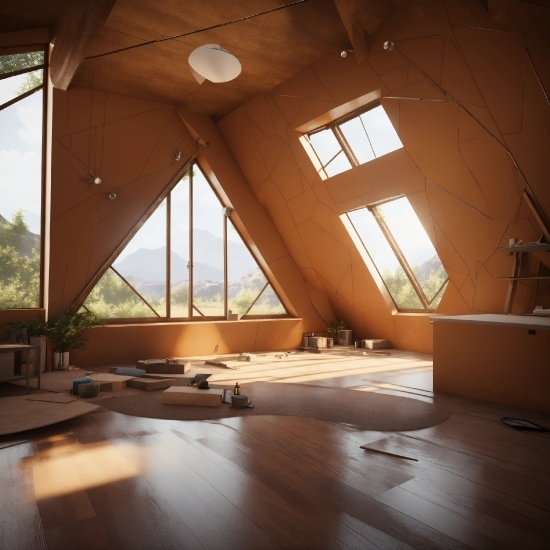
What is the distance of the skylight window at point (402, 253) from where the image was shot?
6.44 m

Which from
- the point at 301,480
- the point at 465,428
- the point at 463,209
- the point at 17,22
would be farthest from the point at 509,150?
the point at 17,22

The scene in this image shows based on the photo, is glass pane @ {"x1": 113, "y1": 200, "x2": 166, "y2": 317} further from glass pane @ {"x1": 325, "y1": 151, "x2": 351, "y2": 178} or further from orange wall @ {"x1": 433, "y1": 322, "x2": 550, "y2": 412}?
orange wall @ {"x1": 433, "y1": 322, "x2": 550, "y2": 412}

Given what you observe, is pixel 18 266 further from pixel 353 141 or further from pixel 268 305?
pixel 353 141

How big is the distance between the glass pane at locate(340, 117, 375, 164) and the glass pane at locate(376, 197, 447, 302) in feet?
2.46

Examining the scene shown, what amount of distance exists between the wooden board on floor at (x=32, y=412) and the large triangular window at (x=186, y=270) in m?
2.82

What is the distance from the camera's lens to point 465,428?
292 centimetres

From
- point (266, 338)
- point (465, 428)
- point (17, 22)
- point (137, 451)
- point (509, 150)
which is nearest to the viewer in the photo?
point (137, 451)

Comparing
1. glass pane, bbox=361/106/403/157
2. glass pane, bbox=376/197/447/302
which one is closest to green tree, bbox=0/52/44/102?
glass pane, bbox=361/106/403/157

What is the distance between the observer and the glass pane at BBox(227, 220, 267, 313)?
7348 millimetres

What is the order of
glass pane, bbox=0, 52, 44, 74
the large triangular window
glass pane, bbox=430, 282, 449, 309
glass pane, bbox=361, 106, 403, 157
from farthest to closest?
glass pane, bbox=430, 282, 449, 309 < the large triangular window < glass pane, bbox=361, 106, 403, 157 < glass pane, bbox=0, 52, 44, 74

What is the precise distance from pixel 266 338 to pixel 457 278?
3.09 m

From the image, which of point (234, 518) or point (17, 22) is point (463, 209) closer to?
point (234, 518)

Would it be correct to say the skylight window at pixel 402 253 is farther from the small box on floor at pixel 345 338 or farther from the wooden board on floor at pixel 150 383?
the wooden board on floor at pixel 150 383

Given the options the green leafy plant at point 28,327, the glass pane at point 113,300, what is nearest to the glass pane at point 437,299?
the glass pane at point 113,300
